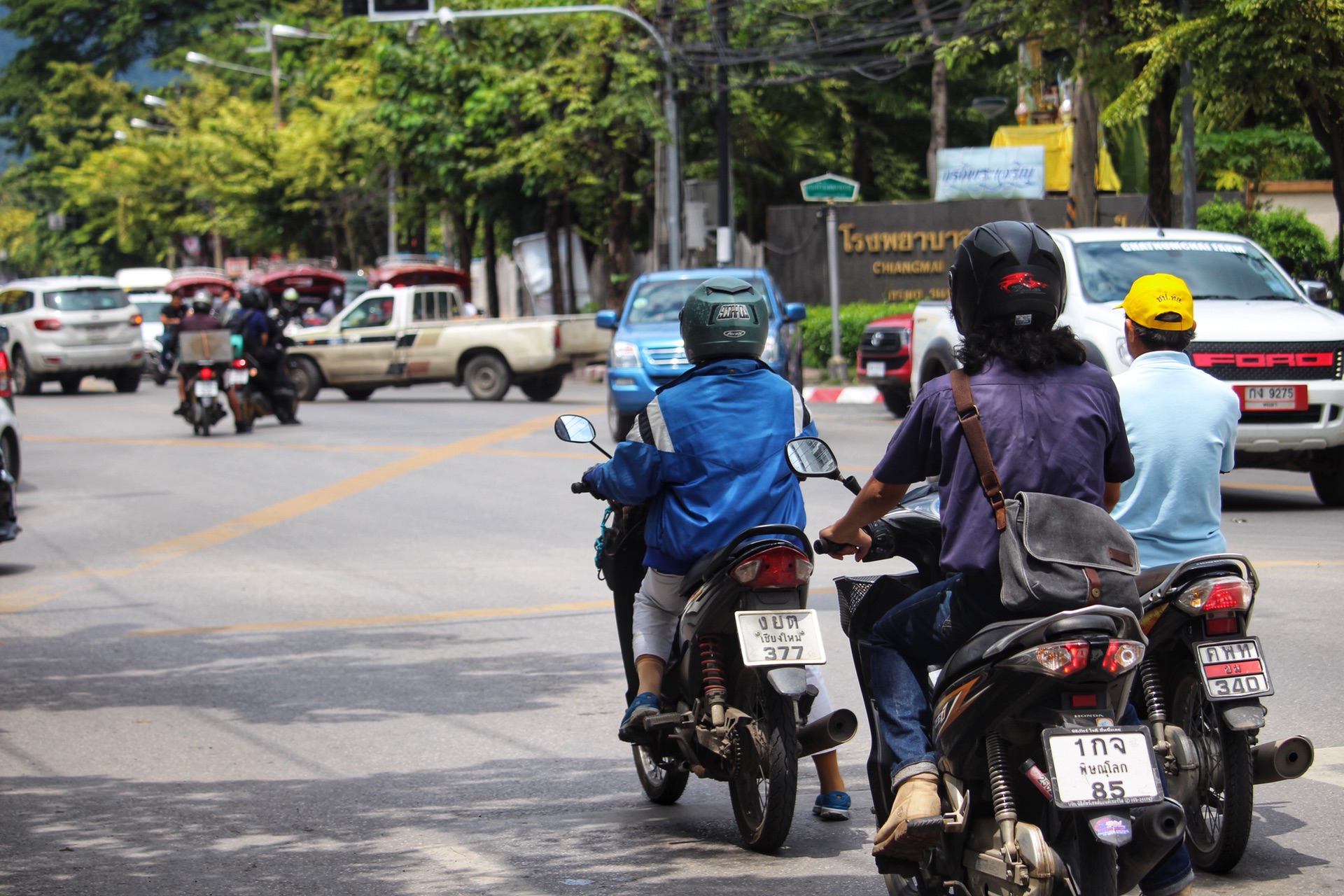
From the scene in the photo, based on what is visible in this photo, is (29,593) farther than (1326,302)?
No

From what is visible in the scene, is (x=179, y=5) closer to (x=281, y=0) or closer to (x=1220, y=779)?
(x=281, y=0)

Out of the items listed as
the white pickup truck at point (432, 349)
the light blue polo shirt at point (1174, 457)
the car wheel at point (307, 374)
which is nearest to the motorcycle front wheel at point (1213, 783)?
the light blue polo shirt at point (1174, 457)

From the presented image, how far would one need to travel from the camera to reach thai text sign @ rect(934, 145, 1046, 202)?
92.4 ft

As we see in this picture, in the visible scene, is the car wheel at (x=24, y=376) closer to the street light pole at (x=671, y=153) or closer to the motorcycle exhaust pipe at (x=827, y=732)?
the street light pole at (x=671, y=153)

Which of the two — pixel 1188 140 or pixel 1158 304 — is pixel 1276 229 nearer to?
pixel 1188 140

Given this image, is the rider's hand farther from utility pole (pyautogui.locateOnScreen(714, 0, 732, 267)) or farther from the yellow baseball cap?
utility pole (pyautogui.locateOnScreen(714, 0, 732, 267))

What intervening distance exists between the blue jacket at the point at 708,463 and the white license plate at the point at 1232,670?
1257 mm

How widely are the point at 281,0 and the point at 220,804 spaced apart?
59.5 m

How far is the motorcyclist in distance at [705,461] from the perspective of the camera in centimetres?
505

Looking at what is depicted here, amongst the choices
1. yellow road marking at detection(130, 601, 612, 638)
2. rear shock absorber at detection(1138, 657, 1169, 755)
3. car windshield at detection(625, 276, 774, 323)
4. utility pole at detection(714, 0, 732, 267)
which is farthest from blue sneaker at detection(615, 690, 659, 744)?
utility pole at detection(714, 0, 732, 267)

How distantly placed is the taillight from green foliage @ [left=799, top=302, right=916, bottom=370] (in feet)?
71.1

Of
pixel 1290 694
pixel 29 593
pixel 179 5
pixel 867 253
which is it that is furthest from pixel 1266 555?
pixel 179 5

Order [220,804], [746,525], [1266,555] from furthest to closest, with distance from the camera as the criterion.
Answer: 1. [1266,555]
2. [220,804]
3. [746,525]

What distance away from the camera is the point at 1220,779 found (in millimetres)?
4664
